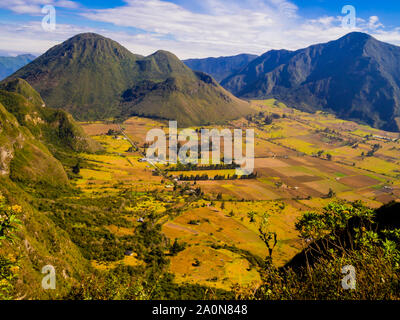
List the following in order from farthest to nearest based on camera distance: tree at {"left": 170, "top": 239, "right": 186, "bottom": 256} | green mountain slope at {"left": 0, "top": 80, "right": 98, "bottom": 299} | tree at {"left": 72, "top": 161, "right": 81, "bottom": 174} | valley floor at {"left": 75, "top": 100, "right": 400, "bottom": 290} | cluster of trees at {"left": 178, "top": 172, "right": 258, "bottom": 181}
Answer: cluster of trees at {"left": 178, "top": 172, "right": 258, "bottom": 181}
tree at {"left": 72, "top": 161, "right": 81, "bottom": 174}
tree at {"left": 170, "top": 239, "right": 186, "bottom": 256}
valley floor at {"left": 75, "top": 100, "right": 400, "bottom": 290}
green mountain slope at {"left": 0, "top": 80, "right": 98, "bottom": 299}

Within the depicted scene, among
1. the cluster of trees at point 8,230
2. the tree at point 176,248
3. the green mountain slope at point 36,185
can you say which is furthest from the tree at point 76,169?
the cluster of trees at point 8,230

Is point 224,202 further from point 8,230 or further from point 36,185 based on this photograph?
point 8,230

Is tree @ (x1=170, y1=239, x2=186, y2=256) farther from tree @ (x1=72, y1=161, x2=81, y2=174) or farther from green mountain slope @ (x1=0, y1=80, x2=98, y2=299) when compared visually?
tree @ (x1=72, y1=161, x2=81, y2=174)

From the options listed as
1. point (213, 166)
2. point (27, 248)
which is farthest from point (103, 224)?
point (213, 166)

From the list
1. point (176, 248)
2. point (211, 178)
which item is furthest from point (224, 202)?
point (176, 248)

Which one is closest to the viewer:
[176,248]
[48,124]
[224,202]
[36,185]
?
[176,248]

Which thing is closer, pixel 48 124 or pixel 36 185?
pixel 36 185

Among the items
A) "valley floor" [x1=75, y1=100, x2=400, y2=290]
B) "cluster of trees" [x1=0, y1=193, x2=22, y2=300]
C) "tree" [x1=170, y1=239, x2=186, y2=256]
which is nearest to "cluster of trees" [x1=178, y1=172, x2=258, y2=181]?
"valley floor" [x1=75, y1=100, x2=400, y2=290]

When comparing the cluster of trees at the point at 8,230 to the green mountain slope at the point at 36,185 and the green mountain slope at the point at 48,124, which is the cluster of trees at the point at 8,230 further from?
the green mountain slope at the point at 48,124
